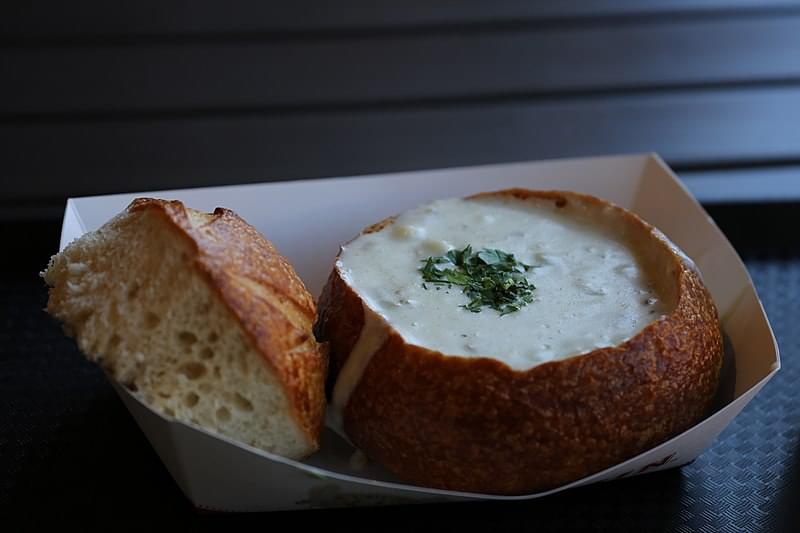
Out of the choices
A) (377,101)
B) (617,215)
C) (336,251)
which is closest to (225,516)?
(336,251)

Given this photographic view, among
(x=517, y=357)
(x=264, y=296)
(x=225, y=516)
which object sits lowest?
(x=225, y=516)

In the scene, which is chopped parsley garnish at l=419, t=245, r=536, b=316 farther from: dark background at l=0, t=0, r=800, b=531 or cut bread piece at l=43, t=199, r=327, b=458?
dark background at l=0, t=0, r=800, b=531

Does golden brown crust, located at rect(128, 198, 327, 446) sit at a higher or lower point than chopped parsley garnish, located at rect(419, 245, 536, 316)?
higher

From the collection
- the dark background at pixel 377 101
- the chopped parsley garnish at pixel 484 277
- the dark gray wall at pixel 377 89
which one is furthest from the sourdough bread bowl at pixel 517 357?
the dark gray wall at pixel 377 89

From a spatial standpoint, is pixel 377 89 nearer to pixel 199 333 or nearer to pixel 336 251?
pixel 336 251

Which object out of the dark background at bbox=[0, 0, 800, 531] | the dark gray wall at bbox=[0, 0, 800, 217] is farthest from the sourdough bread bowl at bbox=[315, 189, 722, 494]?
the dark gray wall at bbox=[0, 0, 800, 217]

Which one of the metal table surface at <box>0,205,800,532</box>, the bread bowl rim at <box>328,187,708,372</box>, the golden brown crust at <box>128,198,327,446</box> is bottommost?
the metal table surface at <box>0,205,800,532</box>

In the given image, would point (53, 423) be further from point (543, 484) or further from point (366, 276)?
point (543, 484)
